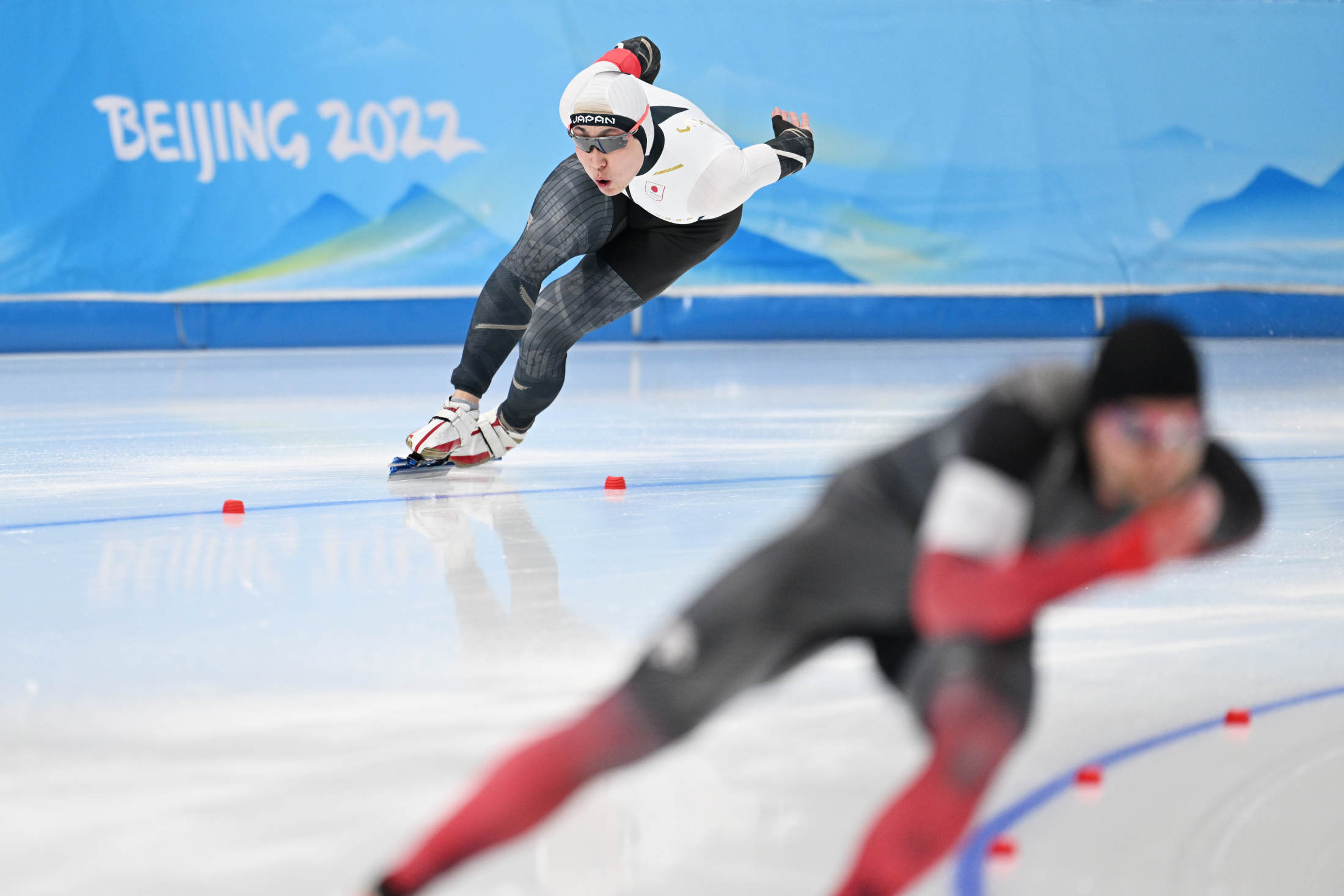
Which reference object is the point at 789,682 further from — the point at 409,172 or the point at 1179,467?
the point at 409,172

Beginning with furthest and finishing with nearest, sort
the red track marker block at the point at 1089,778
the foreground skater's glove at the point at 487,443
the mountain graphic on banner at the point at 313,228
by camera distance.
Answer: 1. the mountain graphic on banner at the point at 313,228
2. the foreground skater's glove at the point at 487,443
3. the red track marker block at the point at 1089,778

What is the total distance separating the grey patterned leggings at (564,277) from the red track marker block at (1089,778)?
261 cm

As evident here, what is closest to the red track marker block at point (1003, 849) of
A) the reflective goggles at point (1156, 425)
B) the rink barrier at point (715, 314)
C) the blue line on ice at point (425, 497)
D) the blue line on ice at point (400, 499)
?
the reflective goggles at point (1156, 425)

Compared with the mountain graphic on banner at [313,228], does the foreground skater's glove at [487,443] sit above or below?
below

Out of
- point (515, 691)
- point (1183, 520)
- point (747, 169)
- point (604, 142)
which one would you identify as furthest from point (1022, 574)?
point (747, 169)

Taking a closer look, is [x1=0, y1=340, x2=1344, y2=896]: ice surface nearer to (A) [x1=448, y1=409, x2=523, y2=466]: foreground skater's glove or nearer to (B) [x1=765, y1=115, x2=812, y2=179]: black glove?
(A) [x1=448, y1=409, x2=523, y2=466]: foreground skater's glove

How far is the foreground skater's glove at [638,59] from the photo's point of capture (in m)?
Result: 3.99

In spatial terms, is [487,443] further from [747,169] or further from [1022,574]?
[1022,574]

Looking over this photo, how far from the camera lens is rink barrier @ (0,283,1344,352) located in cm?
970

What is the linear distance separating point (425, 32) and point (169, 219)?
203 cm

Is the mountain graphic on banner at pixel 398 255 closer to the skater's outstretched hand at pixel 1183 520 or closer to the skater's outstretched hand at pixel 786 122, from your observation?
the skater's outstretched hand at pixel 786 122

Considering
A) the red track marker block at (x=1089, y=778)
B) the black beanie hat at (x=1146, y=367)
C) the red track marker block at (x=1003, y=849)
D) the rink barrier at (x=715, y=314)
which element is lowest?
the red track marker block at (x=1003, y=849)

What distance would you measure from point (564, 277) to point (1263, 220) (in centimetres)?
764

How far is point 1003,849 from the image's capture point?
1.45m
